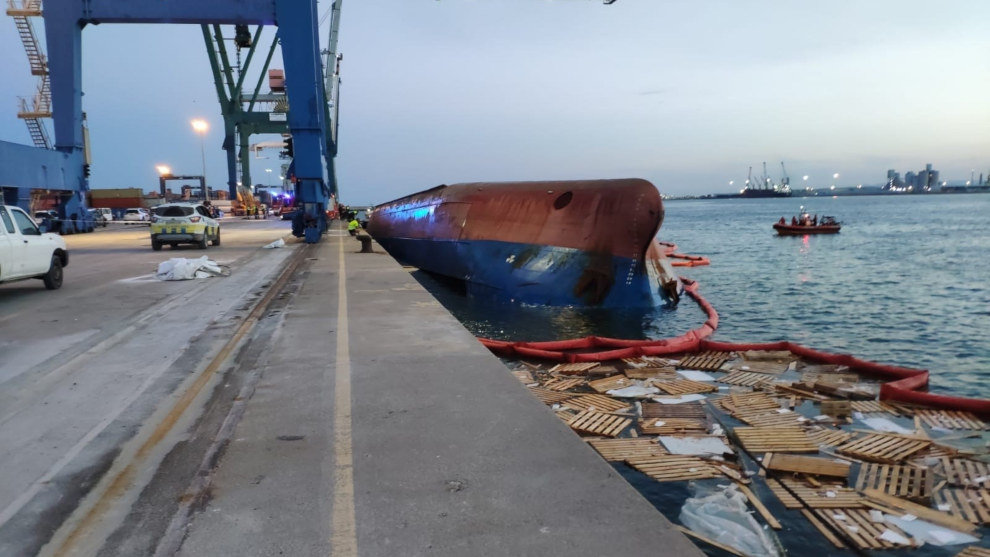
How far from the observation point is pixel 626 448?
663 centimetres

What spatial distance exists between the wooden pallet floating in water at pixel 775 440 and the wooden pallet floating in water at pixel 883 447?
15.5 inches

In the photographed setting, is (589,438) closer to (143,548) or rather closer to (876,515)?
(876,515)

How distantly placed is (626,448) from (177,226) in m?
23.4

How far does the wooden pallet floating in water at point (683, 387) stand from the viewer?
8953 mm

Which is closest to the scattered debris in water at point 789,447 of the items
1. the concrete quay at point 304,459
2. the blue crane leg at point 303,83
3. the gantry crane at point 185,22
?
the concrete quay at point 304,459

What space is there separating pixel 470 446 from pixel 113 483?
2.57 m

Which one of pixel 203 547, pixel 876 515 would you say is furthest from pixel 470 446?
pixel 876 515

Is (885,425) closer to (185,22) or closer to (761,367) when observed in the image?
(761,367)

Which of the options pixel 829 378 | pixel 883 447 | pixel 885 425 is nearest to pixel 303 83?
A: pixel 829 378

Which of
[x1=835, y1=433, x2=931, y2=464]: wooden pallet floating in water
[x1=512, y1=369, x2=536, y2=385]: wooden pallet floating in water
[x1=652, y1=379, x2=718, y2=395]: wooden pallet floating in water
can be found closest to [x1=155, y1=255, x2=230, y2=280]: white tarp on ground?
[x1=512, y1=369, x2=536, y2=385]: wooden pallet floating in water

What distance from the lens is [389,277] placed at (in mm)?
15375

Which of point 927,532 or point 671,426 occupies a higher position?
point 671,426

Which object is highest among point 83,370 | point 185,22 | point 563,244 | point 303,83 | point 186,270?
point 185,22

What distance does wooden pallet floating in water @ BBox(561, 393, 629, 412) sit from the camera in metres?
8.03
